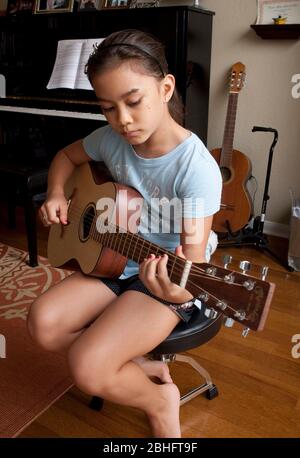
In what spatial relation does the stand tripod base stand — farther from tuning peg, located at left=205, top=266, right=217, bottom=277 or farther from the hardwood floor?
tuning peg, located at left=205, top=266, right=217, bottom=277

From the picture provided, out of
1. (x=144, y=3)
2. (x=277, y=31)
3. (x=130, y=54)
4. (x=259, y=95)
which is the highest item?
(x=144, y=3)

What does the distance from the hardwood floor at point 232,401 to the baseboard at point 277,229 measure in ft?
2.70

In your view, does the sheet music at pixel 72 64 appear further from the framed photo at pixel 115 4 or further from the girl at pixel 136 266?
the girl at pixel 136 266

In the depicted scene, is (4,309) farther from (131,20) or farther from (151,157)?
(131,20)

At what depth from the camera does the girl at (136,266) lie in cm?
89

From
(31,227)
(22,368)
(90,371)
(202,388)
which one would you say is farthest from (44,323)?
(31,227)

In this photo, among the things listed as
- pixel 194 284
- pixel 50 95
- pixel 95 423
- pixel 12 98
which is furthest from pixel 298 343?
pixel 12 98

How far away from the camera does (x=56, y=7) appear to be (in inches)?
99.7

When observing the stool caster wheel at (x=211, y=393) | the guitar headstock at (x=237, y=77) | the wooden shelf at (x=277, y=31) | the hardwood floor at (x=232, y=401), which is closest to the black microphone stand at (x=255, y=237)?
the guitar headstock at (x=237, y=77)

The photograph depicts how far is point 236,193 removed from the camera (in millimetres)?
2217

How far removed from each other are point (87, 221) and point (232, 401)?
2.32 ft

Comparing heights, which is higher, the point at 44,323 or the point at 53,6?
the point at 53,6

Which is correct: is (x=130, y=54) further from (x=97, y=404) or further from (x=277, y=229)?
(x=277, y=229)

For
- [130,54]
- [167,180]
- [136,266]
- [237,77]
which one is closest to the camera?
[130,54]
